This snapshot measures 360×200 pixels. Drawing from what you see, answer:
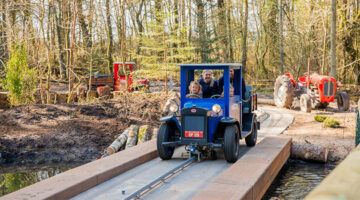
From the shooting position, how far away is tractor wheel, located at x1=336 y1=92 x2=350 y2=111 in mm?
15586

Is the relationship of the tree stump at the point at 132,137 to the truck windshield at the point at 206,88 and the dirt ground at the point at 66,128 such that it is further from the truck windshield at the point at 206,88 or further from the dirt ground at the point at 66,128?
the truck windshield at the point at 206,88

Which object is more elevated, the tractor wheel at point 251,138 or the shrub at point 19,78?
the shrub at point 19,78

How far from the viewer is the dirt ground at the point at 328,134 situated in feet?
30.5

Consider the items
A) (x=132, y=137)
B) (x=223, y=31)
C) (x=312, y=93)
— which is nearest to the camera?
(x=132, y=137)

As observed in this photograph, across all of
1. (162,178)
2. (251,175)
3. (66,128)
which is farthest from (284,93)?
(162,178)

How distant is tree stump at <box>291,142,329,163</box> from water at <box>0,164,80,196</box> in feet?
18.9

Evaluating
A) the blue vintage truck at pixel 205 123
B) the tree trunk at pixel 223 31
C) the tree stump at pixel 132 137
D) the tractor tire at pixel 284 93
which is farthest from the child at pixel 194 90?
the tree trunk at pixel 223 31

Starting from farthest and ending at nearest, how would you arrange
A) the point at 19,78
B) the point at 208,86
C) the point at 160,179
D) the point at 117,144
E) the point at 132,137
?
the point at 19,78, the point at 132,137, the point at 117,144, the point at 208,86, the point at 160,179

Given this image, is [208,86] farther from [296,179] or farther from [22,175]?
[22,175]

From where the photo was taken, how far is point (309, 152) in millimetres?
9258

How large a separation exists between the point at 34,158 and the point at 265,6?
2943cm

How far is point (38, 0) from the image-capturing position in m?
15.3

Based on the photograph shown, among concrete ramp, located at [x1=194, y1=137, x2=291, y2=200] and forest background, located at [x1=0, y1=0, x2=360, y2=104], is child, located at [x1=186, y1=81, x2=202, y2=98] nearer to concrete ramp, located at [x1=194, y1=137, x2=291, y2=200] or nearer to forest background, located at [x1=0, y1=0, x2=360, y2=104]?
concrete ramp, located at [x1=194, y1=137, x2=291, y2=200]

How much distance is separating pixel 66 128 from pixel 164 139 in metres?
5.14
